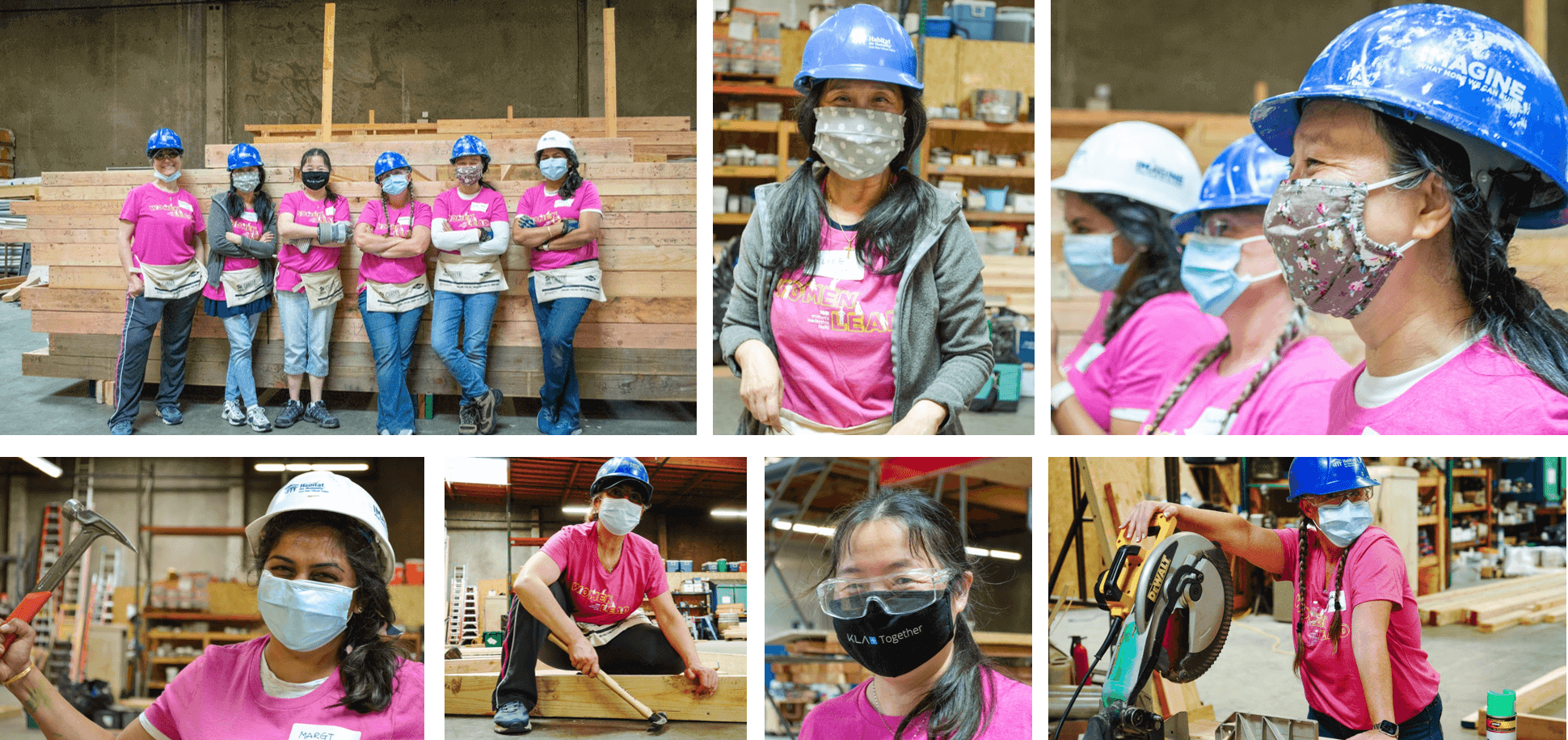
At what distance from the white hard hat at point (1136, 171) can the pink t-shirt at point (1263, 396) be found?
468 mm

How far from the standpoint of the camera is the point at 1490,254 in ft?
9.67

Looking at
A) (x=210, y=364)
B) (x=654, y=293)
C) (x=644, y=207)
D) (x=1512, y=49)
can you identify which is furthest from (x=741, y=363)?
(x=1512, y=49)

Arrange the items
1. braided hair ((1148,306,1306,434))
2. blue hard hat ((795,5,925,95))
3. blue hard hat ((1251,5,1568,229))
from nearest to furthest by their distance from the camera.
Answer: blue hard hat ((1251,5,1568,229)) → blue hard hat ((795,5,925,95)) → braided hair ((1148,306,1306,434))

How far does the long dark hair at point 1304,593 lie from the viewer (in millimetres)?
3113

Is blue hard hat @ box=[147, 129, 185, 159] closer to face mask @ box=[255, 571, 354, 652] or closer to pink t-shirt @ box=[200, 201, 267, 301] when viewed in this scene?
pink t-shirt @ box=[200, 201, 267, 301]

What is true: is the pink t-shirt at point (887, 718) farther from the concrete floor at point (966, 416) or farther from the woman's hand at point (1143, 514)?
the concrete floor at point (966, 416)

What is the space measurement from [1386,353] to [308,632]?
321 centimetres

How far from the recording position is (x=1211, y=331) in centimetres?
308

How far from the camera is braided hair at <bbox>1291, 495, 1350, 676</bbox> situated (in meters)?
3.11

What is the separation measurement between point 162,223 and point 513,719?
6.07 feet

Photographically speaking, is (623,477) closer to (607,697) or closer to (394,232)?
(607,697)

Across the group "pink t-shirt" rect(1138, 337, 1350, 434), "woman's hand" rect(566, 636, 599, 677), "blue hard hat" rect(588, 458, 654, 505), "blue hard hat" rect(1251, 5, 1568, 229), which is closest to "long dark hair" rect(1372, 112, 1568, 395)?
"blue hard hat" rect(1251, 5, 1568, 229)

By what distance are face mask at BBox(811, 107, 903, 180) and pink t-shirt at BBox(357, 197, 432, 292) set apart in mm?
1237

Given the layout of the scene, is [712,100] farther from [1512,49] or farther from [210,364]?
[1512,49]
